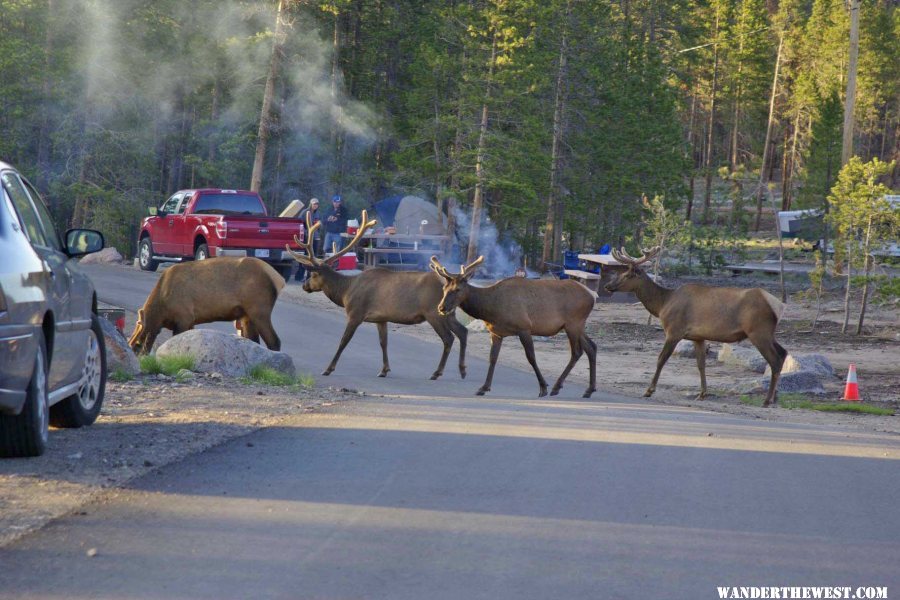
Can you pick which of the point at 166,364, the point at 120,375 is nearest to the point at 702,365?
the point at 166,364

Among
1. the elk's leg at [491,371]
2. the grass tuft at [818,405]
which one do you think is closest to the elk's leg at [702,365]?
the grass tuft at [818,405]

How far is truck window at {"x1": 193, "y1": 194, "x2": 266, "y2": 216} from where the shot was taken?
1284 inches

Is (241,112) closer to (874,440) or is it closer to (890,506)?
(874,440)

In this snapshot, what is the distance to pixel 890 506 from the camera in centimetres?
791

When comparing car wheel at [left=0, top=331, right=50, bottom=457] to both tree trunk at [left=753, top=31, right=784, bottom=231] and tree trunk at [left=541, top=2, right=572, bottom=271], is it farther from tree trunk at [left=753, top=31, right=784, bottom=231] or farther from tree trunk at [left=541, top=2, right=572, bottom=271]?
tree trunk at [left=753, top=31, right=784, bottom=231]

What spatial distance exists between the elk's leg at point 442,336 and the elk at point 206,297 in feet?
7.49

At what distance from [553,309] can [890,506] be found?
877 centimetres

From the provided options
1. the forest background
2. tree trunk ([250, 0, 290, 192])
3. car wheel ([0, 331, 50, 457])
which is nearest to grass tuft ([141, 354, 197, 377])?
car wheel ([0, 331, 50, 457])

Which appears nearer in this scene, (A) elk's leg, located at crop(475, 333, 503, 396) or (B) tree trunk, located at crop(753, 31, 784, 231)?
(A) elk's leg, located at crop(475, 333, 503, 396)

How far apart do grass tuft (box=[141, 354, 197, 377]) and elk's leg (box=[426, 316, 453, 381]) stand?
12.3 feet

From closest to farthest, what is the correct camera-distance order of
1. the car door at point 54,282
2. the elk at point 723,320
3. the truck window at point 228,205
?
1. the car door at point 54,282
2. the elk at point 723,320
3. the truck window at point 228,205

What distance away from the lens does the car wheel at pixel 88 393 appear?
9438 mm

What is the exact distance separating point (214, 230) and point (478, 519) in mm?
25190

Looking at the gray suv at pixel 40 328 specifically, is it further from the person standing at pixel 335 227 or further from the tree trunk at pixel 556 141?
the tree trunk at pixel 556 141
